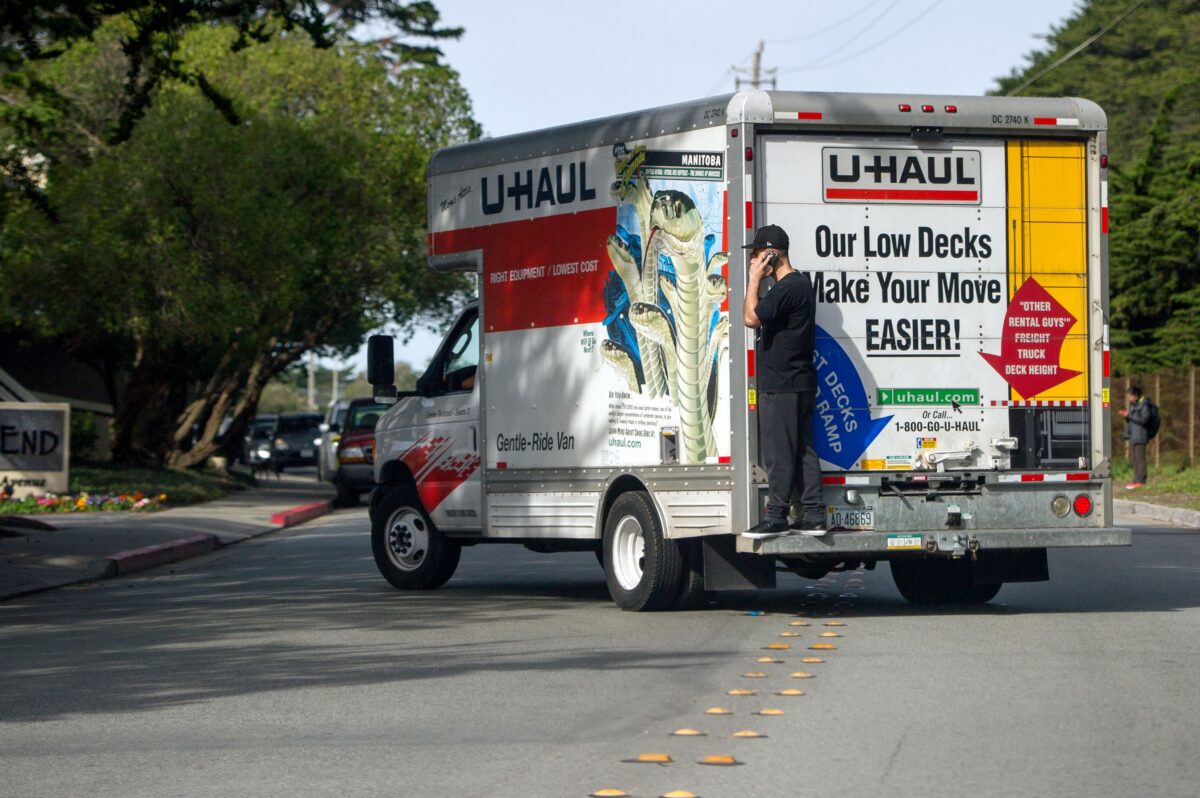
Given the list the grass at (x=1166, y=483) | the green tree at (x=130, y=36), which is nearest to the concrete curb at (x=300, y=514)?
the green tree at (x=130, y=36)

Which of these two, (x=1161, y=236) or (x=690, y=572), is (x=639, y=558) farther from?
(x=1161, y=236)

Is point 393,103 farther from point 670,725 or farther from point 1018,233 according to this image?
point 670,725

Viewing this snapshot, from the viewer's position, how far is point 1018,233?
1184cm

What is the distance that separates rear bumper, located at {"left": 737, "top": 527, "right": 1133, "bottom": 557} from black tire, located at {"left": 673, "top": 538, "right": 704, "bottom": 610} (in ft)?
2.78

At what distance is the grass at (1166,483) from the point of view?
25969mm

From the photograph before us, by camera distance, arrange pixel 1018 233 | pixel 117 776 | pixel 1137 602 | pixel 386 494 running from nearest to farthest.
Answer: pixel 117 776 → pixel 1018 233 → pixel 1137 602 → pixel 386 494

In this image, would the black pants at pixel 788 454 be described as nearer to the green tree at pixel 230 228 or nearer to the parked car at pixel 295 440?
the green tree at pixel 230 228

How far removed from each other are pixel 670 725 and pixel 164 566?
40.3ft

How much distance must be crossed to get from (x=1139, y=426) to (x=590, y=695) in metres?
22.3

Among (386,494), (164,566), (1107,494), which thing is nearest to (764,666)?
(1107,494)

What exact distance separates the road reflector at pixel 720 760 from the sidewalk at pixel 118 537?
9.49 m

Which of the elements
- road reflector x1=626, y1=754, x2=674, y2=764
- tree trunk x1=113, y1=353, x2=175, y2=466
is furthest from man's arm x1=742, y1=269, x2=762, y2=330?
tree trunk x1=113, y1=353, x2=175, y2=466

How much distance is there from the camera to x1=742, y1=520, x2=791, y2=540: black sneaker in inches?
434

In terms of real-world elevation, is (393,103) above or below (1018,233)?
above
